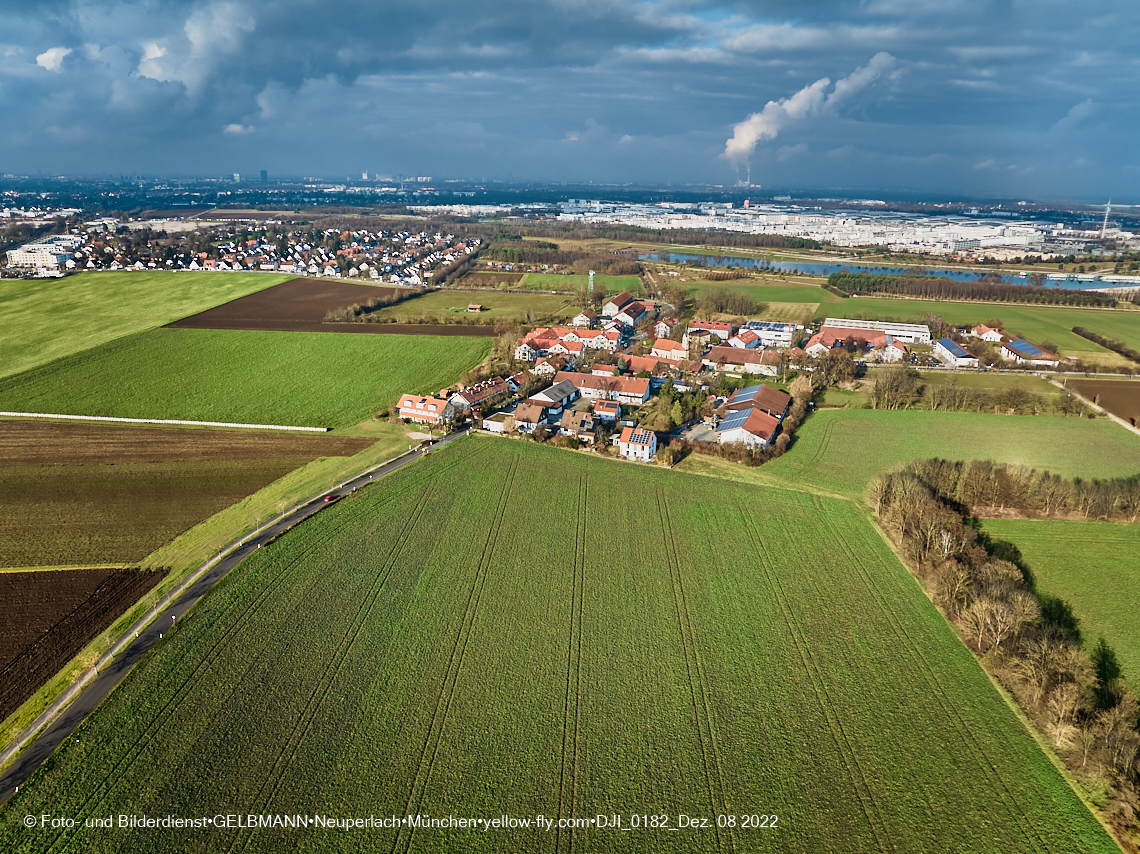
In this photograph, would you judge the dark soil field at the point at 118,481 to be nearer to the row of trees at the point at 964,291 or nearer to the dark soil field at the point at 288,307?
the dark soil field at the point at 288,307

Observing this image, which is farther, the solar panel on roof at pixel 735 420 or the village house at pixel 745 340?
the village house at pixel 745 340

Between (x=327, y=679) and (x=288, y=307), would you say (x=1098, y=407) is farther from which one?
(x=288, y=307)

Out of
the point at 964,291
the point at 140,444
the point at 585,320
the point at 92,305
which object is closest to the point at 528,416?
the point at 140,444

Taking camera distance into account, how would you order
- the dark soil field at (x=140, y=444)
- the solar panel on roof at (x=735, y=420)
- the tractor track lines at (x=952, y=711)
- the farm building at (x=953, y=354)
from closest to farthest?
1. the tractor track lines at (x=952, y=711)
2. the dark soil field at (x=140, y=444)
3. the solar panel on roof at (x=735, y=420)
4. the farm building at (x=953, y=354)

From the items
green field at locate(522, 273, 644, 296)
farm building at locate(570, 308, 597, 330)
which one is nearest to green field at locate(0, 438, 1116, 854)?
farm building at locate(570, 308, 597, 330)

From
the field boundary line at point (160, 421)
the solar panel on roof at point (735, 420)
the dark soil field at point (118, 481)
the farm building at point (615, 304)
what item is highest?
Answer: the farm building at point (615, 304)

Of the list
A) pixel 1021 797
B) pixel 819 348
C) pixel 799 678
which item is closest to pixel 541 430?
pixel 799 678

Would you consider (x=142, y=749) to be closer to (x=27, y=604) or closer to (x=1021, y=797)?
(x=27, y=604)

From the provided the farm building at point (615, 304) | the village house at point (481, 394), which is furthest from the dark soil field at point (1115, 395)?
the village house at point (481, 394)
